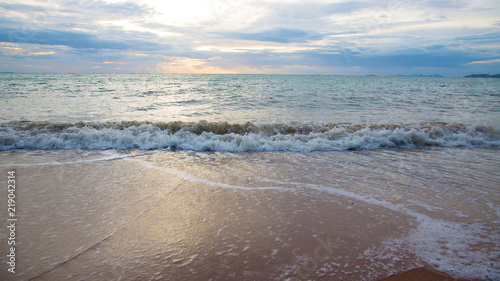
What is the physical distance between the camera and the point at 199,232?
317 centimetres

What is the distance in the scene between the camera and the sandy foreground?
99.0 inches

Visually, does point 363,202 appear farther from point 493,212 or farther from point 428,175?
point 428,175

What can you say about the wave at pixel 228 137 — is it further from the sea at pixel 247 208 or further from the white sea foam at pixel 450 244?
the white sea foam at pixel 450 244

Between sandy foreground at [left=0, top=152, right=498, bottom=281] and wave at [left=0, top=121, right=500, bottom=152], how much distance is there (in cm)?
278

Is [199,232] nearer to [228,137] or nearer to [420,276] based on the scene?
[420,276]

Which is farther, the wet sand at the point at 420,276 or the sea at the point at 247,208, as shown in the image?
the sea at the point at 247,208

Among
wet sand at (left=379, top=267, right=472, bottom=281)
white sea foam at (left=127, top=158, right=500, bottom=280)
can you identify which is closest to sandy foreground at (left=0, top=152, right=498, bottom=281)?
wet sand at (left=379, top=267, right=472, bottom=281)

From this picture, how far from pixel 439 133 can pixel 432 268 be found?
8.02 m

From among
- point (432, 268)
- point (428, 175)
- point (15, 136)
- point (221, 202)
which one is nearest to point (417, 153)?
point (428, 175)

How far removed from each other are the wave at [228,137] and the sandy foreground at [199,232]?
2780 millimetres

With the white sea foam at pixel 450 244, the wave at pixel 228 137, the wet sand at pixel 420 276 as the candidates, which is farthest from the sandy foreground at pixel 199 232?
the wave at pixel 228 137

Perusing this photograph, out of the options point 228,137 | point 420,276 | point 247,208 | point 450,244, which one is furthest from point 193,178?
point 450,244

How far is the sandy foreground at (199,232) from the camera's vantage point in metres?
2.52

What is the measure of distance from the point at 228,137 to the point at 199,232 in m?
5.15
